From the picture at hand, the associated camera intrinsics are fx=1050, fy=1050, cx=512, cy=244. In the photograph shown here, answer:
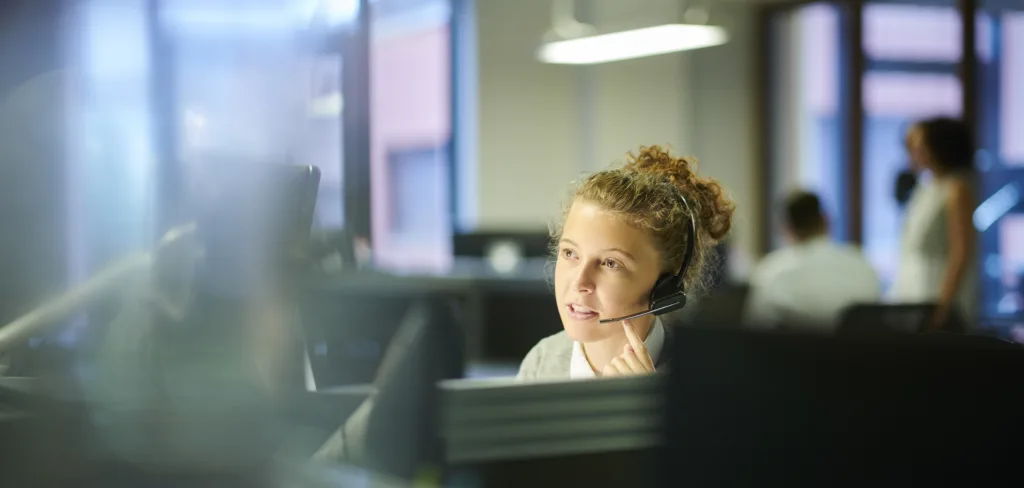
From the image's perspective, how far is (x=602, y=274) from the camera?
708 mm

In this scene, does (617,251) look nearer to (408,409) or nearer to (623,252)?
(623,252)

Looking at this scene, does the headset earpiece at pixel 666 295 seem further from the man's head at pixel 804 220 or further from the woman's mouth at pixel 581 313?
the man's head at pixel 804 220

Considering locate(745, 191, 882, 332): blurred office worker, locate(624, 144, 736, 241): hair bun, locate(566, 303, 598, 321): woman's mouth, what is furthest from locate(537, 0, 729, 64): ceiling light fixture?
locate(566, 303, 598, 321): woman's mouth

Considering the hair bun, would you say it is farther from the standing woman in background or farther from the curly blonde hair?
the standing woman in background

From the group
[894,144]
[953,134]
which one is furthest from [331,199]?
[894,144]

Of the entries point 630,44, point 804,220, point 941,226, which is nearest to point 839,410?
point 941,226

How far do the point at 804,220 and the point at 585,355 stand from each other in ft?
9.96

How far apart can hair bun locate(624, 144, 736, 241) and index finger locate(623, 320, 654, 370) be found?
0.11 m

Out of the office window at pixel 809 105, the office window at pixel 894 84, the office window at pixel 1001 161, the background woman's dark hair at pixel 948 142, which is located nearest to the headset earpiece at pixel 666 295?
the background woman's dark hair at pixel 948 142

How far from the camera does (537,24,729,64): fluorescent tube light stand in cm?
452

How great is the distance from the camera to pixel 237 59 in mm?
643

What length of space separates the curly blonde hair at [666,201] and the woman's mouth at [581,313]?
0.21ft

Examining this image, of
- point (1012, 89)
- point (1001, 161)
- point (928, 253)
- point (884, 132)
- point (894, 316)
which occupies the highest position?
point (1012, 89)

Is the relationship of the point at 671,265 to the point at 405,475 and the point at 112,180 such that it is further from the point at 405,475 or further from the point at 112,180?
the point at 112,180
